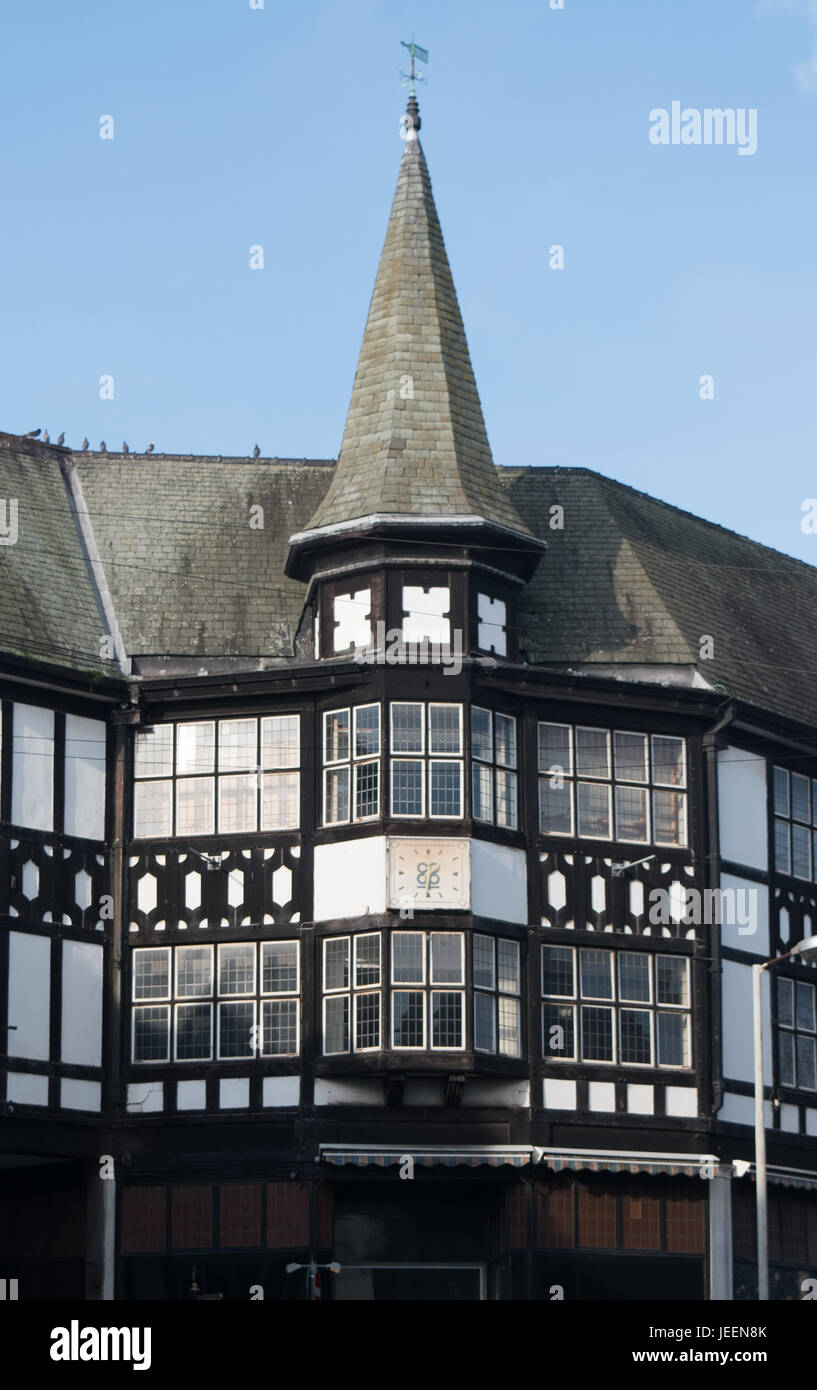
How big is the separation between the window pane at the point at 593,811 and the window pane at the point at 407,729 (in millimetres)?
3371

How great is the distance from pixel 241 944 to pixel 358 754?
397 centimetres

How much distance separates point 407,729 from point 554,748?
302 cm

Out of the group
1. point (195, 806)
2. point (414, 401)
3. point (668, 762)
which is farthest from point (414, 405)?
point (195, 806)

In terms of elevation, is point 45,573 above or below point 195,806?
above

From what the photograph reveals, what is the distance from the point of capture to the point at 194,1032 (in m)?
42.9

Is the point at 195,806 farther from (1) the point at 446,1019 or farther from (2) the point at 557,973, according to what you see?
(2) the point at 557,973

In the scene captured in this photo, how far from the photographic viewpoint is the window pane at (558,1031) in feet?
140

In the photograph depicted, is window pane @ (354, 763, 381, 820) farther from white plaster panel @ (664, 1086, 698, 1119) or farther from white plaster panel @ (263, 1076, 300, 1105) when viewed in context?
white plaster panel @ (664, 1086, 698, 1119)

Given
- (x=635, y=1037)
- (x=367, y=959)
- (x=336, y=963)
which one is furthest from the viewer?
(x=635, y=1037)

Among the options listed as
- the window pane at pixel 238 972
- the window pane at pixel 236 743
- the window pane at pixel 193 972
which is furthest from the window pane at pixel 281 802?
the window pane at pixel 193 972

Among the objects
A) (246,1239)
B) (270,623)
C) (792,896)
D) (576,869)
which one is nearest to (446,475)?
(270,623)

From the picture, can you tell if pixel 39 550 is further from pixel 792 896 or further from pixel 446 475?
pixel 792 896

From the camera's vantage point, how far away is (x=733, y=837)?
149 feet

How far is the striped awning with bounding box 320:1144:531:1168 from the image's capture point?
4147 centimetres
